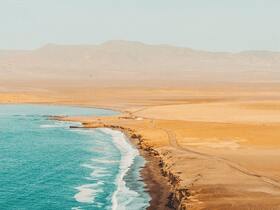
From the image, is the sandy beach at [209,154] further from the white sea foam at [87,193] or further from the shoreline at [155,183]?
the white sea foam at [87,193]

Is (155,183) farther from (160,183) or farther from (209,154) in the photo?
(209,154)

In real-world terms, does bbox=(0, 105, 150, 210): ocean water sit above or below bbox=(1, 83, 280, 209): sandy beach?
Result: below

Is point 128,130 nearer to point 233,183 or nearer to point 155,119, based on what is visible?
point 155,119

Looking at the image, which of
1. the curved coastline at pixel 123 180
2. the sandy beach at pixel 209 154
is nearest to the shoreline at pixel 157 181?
the sandy beach at pixel 209 154

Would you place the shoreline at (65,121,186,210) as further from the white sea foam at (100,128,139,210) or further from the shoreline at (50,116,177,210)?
the white sea foam at (100,128,139,210)

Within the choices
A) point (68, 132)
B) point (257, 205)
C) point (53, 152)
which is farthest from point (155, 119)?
point (257, 205)

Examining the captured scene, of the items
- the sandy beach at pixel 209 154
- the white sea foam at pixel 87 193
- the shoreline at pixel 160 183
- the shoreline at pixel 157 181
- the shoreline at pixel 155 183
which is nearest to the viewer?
the sandy beach at pixel 209 154

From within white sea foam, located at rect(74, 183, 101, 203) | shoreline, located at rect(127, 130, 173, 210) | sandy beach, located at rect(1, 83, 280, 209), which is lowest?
white sea foam, located at rect(74, 183, 101, 203)

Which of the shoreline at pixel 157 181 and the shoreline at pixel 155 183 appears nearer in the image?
the shoreline at pixel 157 181

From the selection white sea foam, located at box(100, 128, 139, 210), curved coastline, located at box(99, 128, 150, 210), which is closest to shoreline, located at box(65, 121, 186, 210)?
curved coastline, located at box(99, 128, 150, 210)
